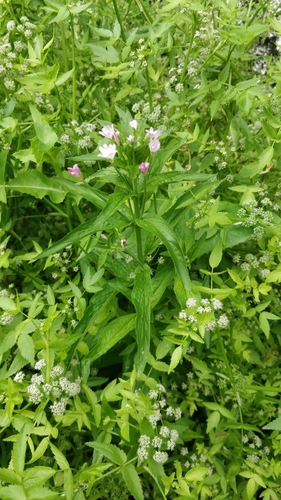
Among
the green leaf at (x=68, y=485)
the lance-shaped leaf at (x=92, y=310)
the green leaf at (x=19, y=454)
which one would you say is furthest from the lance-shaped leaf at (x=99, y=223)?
the green leaf at (x=68, y=485)

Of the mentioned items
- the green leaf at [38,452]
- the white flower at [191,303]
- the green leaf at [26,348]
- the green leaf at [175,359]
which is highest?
the white flower at [191,303]

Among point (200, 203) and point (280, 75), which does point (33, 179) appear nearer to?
point (200, 203)

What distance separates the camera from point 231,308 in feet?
4.60

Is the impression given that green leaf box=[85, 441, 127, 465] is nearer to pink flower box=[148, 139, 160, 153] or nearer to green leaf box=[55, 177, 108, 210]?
green leaf box=[55, 177, 108, 210]

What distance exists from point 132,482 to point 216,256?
0.56 m

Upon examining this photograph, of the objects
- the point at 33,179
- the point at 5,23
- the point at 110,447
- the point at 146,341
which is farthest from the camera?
the point at 5,23

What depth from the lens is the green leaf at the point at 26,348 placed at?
103cm

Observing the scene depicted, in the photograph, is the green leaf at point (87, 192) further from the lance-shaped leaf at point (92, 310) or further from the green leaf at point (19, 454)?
the green leaf at point (19, 454)

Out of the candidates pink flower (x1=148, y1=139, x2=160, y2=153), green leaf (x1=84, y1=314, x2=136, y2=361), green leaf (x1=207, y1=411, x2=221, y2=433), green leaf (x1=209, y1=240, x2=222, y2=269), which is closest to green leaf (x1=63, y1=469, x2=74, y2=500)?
green leaf (x1=84, y1=314, x2=136, y2=361)

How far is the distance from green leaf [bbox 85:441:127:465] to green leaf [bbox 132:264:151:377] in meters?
0.21

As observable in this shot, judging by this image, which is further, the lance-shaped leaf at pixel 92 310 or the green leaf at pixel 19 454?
the lance-shaped leaf at pixel 92 310

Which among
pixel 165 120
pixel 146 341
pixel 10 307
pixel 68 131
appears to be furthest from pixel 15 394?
pixel 165 120

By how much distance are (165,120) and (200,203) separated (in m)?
0.37

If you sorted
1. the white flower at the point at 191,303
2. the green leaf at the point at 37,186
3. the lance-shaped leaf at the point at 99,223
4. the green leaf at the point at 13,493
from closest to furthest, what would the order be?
the green leaf at the point at 13,493 → the lance-shaped leaf at the point at 99,223 → the white flower at the point at 191,303 → the green leaf at the point at 37,186
